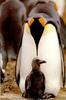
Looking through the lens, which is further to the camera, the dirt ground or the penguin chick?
the dirt ground

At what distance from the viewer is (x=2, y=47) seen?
9.94 ft

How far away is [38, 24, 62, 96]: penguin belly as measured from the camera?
8.07ft

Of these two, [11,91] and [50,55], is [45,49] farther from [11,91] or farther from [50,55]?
[11,91]

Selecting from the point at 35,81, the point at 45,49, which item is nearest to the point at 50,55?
the point at 45,49

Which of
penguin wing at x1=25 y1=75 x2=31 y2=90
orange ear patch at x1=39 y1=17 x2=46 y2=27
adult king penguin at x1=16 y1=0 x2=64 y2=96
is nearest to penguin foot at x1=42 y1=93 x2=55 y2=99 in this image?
adult king penguin at x1=16 y1=0 x2=64 y2=96

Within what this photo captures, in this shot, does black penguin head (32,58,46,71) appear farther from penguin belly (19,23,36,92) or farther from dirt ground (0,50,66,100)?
dirt ground (0,50,66,100)

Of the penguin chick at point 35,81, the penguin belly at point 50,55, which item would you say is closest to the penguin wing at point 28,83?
the penguin chick at point 35,81

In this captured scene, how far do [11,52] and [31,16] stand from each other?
0.65m

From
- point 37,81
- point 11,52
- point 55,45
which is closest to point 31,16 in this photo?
point 55,45

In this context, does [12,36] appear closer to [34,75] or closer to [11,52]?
[11,52]

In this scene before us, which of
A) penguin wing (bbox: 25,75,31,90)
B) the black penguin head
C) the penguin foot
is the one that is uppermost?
the black penguin head

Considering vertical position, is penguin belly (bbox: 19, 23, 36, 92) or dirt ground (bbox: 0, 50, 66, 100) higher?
penguin belly (bbox: 19, 23, 36, 92)

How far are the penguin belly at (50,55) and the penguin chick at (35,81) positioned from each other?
0.07 m

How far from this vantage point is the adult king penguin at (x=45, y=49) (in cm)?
246
